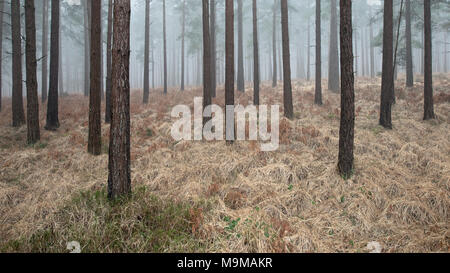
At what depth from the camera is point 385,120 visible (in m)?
9.52

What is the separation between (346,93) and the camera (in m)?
5.80

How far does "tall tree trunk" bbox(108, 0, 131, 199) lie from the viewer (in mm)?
4594

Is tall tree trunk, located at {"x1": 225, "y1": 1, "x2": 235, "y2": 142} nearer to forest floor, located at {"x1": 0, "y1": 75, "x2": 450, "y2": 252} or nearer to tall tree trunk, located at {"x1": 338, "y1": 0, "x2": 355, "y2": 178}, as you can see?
forest floor, located at {"x1": 0, "y1": 75, "x2": 450, "y2": 252}

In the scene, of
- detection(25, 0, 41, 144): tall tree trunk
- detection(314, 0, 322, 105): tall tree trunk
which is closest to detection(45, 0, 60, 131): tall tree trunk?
detection(25, 0, 41, 144): tall tree trunk

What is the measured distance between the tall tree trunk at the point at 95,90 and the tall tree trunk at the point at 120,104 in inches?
141

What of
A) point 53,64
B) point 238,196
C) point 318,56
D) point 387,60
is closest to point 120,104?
point 238,196

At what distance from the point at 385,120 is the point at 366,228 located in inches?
267

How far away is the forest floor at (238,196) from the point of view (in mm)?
4051

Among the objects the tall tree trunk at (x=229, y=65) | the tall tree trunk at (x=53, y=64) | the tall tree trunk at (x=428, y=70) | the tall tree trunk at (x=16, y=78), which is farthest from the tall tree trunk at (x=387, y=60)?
the tall tree trunk at (x=16, y=78)

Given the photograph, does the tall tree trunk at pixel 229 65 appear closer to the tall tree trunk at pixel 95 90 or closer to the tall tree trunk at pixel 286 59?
the tall tree trunk at pixel 286 59

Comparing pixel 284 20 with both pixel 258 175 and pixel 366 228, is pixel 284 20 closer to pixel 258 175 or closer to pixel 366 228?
pixel 258 175

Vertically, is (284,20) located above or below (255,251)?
above

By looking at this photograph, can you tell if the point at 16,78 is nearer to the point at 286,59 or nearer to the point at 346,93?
the point at 286,59
